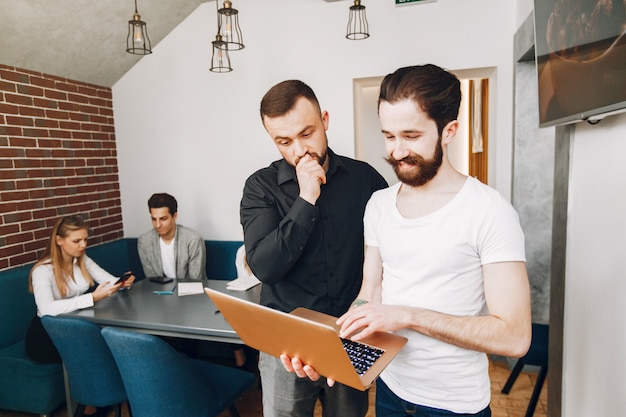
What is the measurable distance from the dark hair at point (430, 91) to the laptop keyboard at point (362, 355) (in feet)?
1.86

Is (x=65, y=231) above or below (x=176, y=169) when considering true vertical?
→ below

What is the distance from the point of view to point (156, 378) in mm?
1760

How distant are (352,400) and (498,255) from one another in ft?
2.76

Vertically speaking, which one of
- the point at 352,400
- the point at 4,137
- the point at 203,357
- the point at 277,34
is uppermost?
the point at 277,34

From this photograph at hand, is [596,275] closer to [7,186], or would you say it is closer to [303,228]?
[303,228]

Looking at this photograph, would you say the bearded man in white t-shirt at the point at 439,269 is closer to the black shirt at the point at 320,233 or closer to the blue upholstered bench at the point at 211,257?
the black shirt at the point at 320,233

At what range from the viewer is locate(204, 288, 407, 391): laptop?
2.80 feet

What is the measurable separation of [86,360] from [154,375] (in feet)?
1.63

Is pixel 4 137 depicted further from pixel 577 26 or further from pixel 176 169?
pixel 577 26

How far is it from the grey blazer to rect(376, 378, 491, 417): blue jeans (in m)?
2.40

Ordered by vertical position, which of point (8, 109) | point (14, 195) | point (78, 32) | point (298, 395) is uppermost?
point (78, 32)

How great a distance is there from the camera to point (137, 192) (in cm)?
410

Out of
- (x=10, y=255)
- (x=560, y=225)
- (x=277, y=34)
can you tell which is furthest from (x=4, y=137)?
(x=560, y=225)

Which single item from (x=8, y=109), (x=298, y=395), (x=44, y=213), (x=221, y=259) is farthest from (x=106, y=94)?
(x=298, y=395)
